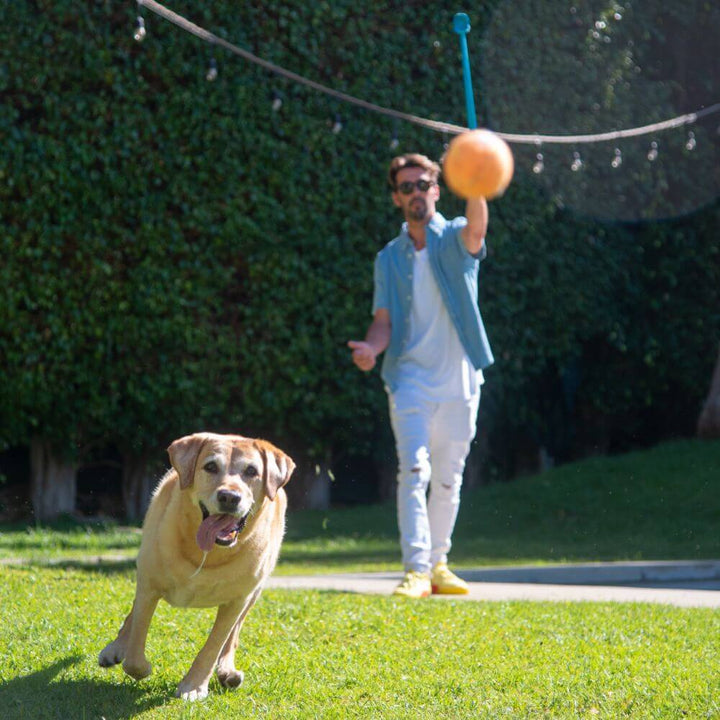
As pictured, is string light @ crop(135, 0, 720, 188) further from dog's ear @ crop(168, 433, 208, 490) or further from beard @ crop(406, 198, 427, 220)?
dog's ear @ crop(168, 433, 208, 490)

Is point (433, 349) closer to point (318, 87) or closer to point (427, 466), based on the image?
point (427, 466)

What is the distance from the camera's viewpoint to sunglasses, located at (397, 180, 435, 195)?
7105mm

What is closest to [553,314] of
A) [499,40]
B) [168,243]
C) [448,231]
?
[499,40]

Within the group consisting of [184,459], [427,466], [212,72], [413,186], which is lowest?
[427,466]

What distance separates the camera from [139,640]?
446 cm

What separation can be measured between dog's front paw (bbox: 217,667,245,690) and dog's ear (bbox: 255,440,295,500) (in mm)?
685

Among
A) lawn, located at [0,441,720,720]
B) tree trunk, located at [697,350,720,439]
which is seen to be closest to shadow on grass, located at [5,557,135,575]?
lawn, located at [0,441,720,720]

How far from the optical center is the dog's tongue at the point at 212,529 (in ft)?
14.1

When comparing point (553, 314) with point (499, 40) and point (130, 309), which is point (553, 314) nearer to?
point (499, 40)

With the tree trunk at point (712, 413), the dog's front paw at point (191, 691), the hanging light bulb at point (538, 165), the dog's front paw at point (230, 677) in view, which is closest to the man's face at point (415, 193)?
the dog's front paw at point (230, 677)

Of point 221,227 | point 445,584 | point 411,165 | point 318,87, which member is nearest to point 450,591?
point 445,584

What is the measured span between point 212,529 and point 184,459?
29 cm

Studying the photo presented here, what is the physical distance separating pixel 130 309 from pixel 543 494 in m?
4.27

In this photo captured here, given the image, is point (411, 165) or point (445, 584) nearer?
point (411, 165)
